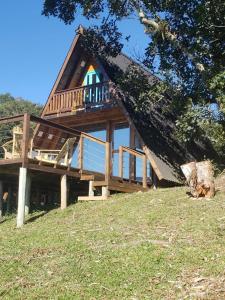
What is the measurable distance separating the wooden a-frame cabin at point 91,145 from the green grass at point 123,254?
248 cm

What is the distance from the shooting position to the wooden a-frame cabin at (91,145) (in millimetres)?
14633

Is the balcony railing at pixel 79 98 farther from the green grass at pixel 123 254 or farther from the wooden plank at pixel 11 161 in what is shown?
the green grass at pixel 123 254

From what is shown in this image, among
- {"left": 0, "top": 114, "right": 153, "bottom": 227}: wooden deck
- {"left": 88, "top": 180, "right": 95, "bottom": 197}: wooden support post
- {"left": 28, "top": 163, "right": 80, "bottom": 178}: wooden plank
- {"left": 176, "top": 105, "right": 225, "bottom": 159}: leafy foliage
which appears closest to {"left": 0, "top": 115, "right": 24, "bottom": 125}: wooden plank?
{"left": 0, "top": 114, "right": 153, "bottom": 227}: wooden deck

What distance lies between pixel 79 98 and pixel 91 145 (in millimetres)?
2118

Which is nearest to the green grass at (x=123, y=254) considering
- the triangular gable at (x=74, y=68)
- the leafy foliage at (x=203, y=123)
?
the leafy foliage at (x=203, y=123)

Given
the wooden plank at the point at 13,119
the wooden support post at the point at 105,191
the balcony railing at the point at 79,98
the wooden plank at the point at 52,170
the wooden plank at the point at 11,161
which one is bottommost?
the wooden support post at the point at 105,191

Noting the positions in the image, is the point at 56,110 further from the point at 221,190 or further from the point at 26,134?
the point at 221,190

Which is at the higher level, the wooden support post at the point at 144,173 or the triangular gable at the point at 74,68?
the triangular gable at the point at 74,68

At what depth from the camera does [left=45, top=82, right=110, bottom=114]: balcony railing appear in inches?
743

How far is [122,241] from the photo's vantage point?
9125 millimetres

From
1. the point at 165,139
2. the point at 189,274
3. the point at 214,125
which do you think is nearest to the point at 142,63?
the point at 165,139

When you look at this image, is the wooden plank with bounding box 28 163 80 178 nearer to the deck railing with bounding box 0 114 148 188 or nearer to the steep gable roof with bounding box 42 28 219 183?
the deck railing with bounding box 0 114 148 188

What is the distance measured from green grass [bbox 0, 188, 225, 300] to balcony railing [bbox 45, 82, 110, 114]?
719 cm

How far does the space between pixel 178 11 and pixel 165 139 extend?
484 centimetres
